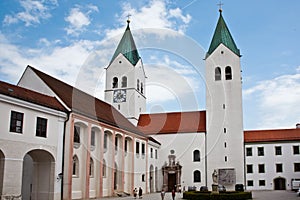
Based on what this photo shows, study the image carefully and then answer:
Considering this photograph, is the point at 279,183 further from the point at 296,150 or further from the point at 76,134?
the point at 76,134

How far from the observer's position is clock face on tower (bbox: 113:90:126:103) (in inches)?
2156

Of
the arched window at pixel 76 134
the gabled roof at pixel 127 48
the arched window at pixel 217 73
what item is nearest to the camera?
the arched window at pixel 76 134

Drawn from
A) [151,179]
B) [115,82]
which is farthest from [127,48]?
[151,179]

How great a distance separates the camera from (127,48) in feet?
186

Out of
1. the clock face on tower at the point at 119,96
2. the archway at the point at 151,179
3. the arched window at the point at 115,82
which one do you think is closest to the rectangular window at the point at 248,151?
the archway at the point at 151,179

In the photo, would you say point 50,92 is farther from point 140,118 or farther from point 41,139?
point 140,118

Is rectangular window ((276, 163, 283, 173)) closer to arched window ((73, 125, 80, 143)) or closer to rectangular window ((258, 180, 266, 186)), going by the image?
rectangular window ((258, 180, 266, 186))

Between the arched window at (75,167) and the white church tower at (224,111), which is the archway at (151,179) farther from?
the arched window at (75,167)

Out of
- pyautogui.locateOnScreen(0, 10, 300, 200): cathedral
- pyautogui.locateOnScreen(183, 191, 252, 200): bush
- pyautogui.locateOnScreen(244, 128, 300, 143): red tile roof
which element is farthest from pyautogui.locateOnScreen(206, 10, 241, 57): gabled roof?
pyautogui.locateOnScreen(183, 191, 252, 200): bush

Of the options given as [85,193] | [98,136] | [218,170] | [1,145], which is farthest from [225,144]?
[1,145]

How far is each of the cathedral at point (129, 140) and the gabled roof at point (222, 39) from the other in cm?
14

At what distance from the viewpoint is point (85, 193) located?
3075cm

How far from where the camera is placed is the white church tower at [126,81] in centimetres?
5453

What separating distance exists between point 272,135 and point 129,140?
69.4 feet
